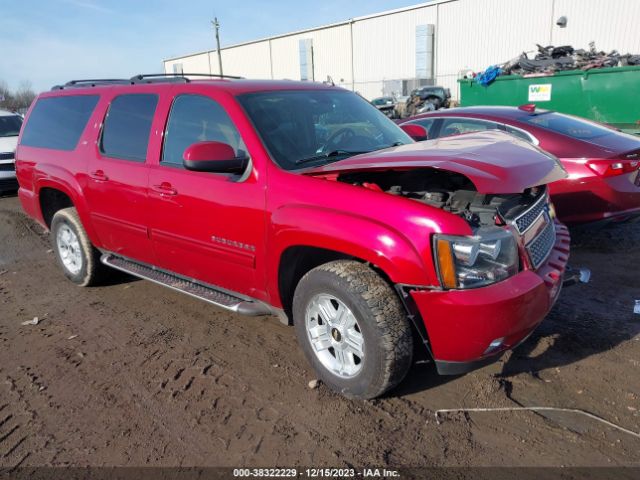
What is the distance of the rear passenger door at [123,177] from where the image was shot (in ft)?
13.2

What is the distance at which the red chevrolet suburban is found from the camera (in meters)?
2.59

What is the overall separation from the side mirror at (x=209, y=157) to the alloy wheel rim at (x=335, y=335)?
1022 mm

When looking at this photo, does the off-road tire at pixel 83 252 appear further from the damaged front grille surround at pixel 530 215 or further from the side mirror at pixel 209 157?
the damaged front grille surround at pixel 530 215

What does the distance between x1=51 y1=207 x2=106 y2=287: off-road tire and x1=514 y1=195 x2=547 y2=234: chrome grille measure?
3984mm

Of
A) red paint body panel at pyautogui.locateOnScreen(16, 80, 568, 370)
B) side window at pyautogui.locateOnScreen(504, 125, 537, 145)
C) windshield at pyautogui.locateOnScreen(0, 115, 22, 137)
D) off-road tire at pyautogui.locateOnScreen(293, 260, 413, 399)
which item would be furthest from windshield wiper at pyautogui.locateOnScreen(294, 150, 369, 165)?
windshield at pyautogui.locateOnScreen(0, 115, 22, 137)

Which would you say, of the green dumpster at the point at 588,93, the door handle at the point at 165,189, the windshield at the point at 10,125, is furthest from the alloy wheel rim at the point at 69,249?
the green dumpster at the point at 588,93

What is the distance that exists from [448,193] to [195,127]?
1.92m

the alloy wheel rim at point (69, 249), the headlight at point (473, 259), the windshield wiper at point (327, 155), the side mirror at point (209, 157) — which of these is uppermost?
the side mirror at point (209, 157)

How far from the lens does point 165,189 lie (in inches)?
148

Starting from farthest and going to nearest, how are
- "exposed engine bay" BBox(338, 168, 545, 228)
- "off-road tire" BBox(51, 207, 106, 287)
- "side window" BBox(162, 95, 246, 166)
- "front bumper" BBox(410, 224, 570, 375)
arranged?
"off-road tire" BBox(51, 207, 106, 287)
"side window" BBox(162, 95, 246, 166)
"exposed engine bay" BBox(338, 168, 545, 228)
"front bumper" BBox(410, 224, 570, 375)

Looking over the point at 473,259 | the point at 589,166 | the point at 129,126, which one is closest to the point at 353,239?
the point at 473,259

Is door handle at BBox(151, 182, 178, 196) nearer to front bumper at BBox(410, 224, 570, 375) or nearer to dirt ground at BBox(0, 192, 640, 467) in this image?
dirt ground at BBox(0, 192, 640, 467)

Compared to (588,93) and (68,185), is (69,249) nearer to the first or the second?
(68,185)

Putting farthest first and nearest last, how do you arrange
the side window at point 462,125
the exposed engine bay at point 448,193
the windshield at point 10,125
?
the windshield at point 10,125
the side window at point 462,125
the exposed engine bay at point 448,193
